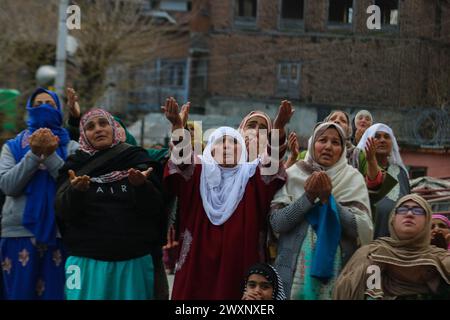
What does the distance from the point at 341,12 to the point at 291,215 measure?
2.82 meters

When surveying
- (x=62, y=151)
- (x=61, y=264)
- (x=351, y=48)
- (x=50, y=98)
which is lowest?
(x=61, y=264)

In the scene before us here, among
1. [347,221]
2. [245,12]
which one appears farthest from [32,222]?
[245,12]

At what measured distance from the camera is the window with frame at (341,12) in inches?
264

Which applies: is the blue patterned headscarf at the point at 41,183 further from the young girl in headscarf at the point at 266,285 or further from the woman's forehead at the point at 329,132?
the woman's forehead at the point at 329,132

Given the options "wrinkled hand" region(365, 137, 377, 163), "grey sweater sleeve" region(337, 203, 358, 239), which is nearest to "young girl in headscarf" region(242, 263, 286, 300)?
"grey sweater sleeve" region(337, 203, 358, 239)

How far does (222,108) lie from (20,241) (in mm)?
5912

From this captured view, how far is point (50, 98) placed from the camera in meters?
5.80

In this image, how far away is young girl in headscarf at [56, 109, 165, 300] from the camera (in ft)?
16.1

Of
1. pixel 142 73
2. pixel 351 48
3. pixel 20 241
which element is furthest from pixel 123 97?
pixel 20 241

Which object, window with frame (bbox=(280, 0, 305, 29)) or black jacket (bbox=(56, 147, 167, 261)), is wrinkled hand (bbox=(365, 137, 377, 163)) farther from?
window with frame (bbox=(280, 0, 305, 29))

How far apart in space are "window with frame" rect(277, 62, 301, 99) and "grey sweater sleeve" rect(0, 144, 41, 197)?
3088 mm

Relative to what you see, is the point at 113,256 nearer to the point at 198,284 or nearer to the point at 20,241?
the point at 198,284

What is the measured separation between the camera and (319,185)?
447 centimetres

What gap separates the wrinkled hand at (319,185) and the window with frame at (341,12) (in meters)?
2.60
